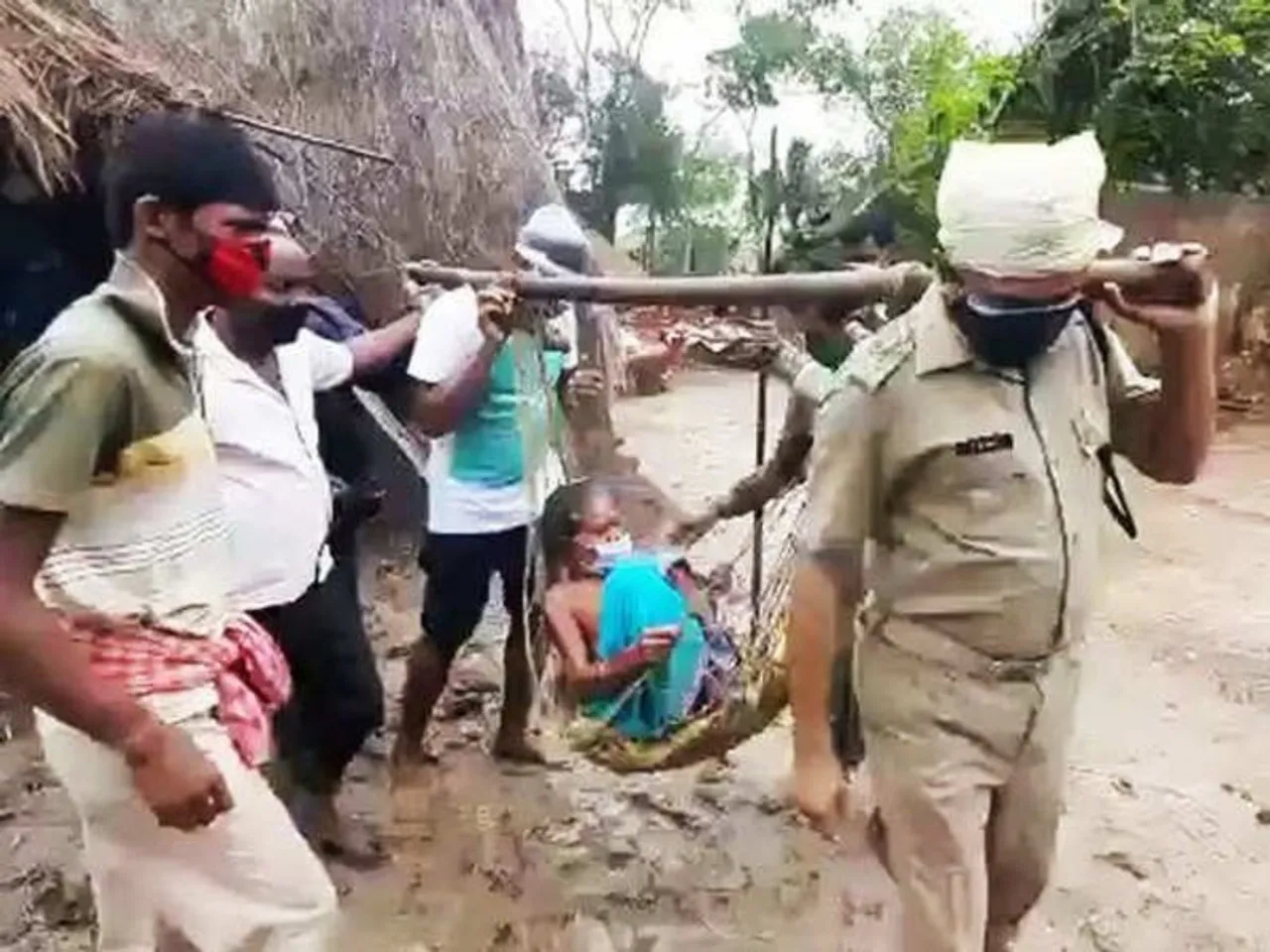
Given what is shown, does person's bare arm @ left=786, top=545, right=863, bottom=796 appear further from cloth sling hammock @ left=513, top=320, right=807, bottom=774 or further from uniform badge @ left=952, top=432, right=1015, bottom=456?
cloth sling hammock @ left=513, top=320, right=807, bottom=774

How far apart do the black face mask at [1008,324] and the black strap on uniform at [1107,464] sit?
0.15m

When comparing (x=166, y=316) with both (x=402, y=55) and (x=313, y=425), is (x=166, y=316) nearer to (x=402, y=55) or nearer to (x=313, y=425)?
(x=313, y=425)

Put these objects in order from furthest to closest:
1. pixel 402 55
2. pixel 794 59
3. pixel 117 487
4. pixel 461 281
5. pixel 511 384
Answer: pixel 794 59, pixel 402 55, pixel 511 384, pixel 461 281, pixel 117 487

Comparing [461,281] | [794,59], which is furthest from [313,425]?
[794,59]

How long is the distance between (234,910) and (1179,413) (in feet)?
5.64

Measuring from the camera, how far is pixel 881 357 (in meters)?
2.91

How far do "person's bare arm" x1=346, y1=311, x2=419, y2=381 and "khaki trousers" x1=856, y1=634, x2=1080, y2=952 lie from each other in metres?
1.88

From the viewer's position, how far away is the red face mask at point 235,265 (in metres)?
2.56

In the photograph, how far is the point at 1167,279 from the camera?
2.94 meters

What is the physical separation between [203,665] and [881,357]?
3.79 ft


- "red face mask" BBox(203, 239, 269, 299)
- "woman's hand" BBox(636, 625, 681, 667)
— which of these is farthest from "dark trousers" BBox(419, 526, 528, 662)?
"red face mask" BBox(203, 239, 269, 299)

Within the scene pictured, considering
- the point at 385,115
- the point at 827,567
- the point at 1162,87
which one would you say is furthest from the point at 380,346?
the point at 1162,87

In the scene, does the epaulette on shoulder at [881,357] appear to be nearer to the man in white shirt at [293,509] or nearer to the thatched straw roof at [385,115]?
the man in white shirt at [293,509]

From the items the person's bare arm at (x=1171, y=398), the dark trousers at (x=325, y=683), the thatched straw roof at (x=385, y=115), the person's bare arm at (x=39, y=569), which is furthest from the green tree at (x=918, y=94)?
the person's bare arm at (x=39, y=569)
